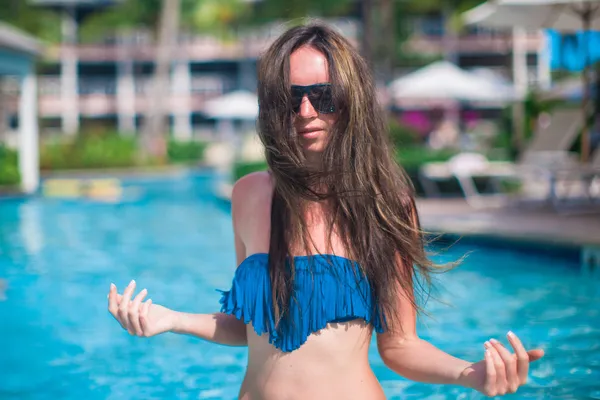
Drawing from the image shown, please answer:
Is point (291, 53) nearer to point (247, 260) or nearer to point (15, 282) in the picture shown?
point (247, 260)

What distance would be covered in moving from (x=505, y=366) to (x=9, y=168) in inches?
807

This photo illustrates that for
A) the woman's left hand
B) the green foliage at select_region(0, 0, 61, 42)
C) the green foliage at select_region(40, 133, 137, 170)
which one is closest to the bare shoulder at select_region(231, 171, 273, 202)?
the woman's left hand

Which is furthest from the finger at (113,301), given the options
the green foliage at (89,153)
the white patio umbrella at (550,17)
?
the green foliage at (89,153)

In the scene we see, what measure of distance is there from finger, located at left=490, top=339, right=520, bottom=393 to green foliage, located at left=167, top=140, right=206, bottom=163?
1609 inches

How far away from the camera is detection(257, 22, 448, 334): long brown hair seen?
200 cm

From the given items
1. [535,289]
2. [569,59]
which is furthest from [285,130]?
[569,59]

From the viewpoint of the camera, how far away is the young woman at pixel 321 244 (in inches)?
78.9

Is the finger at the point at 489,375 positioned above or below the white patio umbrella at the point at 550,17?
below

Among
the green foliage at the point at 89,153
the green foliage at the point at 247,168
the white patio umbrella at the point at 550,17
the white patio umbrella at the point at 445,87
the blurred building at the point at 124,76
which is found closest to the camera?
the white patio umbrella at the point at 550,17

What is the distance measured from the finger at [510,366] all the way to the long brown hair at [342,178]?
0.39m

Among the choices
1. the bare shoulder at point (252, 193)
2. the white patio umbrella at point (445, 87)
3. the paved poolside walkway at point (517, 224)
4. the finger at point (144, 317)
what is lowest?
the paved poolside walkway at point (517, 224)

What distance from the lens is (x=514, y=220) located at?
1127 centimetres

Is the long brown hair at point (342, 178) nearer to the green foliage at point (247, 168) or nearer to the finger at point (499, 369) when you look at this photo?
the finger at point (499, 369)

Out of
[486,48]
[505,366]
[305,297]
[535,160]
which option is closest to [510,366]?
[505,366]
